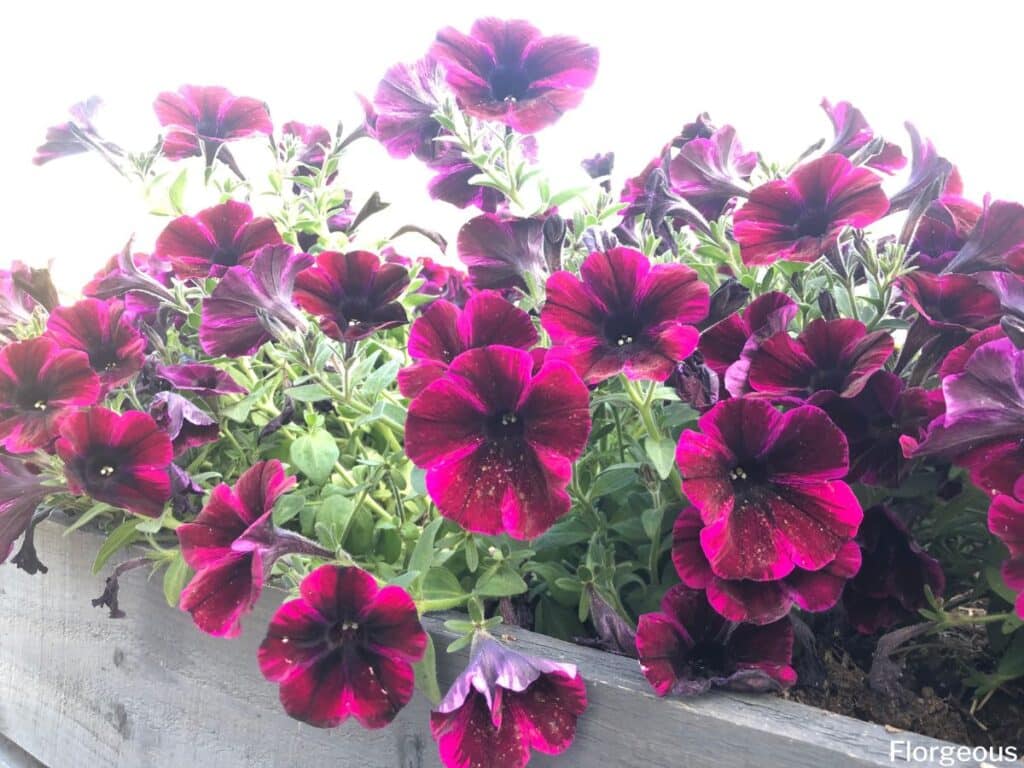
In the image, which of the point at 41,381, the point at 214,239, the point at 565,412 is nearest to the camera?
→ the point at 565,412

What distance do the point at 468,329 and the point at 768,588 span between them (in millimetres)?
255

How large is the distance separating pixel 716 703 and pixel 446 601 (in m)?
0.21

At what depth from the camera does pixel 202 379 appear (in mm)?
734

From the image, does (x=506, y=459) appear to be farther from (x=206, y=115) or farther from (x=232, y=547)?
(x=206, y=115)

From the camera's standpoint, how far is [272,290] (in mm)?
664

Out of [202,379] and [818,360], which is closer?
[818,360]

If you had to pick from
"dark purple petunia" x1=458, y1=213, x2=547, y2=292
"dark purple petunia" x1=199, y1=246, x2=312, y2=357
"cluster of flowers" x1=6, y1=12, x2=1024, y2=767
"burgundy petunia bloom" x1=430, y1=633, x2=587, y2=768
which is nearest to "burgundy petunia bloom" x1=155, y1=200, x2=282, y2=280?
"cluster of flowers" x1=6, y1=12, x2=1024, y2=767

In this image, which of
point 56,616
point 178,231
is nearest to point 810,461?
point 178,231

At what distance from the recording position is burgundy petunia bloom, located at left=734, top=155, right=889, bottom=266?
1.84ft

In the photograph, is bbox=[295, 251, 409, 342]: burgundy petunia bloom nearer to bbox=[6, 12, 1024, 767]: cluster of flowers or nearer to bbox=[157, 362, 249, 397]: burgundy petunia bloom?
bbox=[6, 12, 1024, 767]: cluster of flowers

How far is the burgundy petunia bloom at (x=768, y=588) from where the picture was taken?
1.61 ft

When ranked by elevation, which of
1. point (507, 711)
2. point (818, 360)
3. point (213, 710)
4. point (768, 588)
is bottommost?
point (213, 710)

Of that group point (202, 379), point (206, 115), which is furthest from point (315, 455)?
point (206, 115)

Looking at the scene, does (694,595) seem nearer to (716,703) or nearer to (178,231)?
(716,703)
